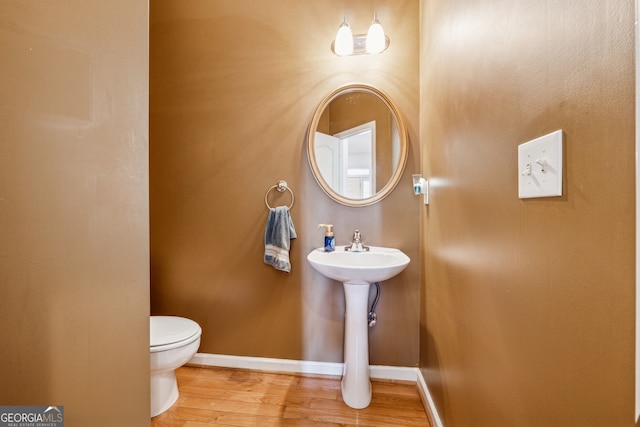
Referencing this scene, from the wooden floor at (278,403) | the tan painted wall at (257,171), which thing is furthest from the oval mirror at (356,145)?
the wooden floor at (278,403)

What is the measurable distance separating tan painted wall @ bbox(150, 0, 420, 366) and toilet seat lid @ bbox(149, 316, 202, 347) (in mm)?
273

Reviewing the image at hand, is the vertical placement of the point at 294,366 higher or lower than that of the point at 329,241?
lower

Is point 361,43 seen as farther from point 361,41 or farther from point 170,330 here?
point 170,330

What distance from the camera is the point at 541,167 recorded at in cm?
51

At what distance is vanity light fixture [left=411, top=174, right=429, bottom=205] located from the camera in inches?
55.1

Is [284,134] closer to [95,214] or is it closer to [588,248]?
[95,214]

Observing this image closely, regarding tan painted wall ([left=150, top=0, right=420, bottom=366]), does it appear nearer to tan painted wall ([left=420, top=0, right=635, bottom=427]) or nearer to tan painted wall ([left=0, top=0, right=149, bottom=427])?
tan painted wall ([left=420, top=0, right=635, bottom=427])

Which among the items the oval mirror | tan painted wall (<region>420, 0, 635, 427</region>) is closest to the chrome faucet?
the oval mirror

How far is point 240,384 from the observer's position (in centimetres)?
157

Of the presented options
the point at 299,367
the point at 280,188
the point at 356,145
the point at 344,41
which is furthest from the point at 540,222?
the point at 299,367

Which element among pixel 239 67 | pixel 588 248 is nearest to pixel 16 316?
pixel 588 248

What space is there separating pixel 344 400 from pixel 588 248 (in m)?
1.41

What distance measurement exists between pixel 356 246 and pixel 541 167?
110 centimetres

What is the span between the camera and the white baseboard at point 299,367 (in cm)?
157
